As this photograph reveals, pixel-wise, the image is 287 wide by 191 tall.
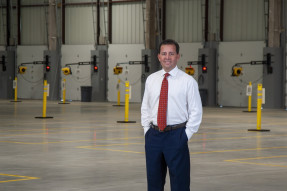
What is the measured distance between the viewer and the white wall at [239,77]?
140ft

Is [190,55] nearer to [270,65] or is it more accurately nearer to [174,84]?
[270,65]

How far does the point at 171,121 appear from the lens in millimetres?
7574

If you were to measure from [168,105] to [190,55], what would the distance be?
127 ft

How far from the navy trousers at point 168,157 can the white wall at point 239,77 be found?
116 ft

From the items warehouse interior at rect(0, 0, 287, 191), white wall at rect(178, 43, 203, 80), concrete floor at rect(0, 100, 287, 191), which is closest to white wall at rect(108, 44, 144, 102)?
warehouse interior at rect(0, 0, 287, 191)

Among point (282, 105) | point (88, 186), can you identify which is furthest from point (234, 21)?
point (88, 186)

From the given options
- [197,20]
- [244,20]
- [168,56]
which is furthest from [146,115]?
[197,20]

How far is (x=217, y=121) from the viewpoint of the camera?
94.8 ft

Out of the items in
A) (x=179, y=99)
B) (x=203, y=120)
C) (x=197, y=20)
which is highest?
(x=197, y=20)

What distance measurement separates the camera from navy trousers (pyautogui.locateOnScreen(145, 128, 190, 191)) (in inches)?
296

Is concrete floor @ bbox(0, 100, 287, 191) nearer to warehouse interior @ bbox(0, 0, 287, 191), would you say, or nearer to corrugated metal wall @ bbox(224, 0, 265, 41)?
warehouse interior @ bbox(0, 0, 287, 191)

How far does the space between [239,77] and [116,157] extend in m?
29.0

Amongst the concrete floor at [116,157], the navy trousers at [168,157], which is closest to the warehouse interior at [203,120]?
the concrete floor at [116,157]

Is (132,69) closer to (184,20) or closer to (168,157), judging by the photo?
(184,20)
